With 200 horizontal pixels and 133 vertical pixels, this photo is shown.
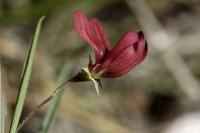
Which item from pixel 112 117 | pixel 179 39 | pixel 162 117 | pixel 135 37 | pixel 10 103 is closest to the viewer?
pixel 135 37

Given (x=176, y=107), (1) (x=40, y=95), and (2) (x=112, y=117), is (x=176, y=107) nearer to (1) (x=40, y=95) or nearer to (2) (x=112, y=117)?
(2) (x=112, y=117)

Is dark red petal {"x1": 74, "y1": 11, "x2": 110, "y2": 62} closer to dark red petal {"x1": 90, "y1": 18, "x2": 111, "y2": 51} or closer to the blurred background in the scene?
dark red petal {"x1": 90, "y1": 18, "x2": 111, "y2": 51}

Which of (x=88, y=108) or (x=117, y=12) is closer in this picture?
(x=88, y=108)

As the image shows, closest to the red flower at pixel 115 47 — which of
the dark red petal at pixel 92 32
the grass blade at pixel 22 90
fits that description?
the dark red petal at pixel 92 32

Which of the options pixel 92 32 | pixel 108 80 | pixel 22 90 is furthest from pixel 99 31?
pixel 108 80

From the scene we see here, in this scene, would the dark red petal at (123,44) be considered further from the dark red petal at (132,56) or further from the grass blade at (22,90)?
the grass blade at (22,90)

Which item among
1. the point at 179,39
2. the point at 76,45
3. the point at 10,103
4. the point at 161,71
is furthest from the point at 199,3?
the point at 10,103

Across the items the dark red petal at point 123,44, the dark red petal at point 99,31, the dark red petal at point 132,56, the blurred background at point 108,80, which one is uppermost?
the dark red petal at point 99,31
